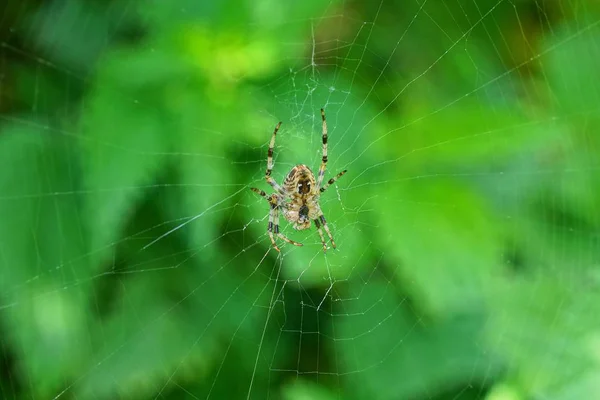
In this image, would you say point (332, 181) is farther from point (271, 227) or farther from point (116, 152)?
point (116, 152)

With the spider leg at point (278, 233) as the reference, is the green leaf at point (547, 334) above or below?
below

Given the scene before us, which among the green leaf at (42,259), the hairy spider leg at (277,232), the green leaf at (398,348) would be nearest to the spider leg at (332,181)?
the hairy spider leg at (277,232)

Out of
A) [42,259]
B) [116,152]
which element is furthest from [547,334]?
[42,259]

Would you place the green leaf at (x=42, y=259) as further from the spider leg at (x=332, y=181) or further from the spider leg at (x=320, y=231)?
the spider leg at (x=332, y=181)

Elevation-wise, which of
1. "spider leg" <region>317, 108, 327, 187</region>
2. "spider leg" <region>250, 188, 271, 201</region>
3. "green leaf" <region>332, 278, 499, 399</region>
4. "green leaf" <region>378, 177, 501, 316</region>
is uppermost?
"spider leg" <region>317, 108, 327, 187</region>

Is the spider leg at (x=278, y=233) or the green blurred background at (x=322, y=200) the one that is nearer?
the green blurred background at (x=322, y=200)

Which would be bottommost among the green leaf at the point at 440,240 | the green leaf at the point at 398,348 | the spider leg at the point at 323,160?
the green leaf at the point at 398,348

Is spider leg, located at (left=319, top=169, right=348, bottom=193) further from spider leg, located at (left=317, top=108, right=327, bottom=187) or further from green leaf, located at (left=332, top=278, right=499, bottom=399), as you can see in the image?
green leaf, located at (left=332, top=278, right=499, bottom=399)

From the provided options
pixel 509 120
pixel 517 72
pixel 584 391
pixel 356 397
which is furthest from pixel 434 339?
pixel 517 72

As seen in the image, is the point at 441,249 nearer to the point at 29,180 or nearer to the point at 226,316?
the point at 226,316

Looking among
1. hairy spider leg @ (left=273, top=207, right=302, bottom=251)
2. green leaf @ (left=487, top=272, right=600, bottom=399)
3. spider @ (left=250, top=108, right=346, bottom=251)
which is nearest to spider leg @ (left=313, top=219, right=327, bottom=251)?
spider @ (left=250, top=108, right=346, bottom=251)
